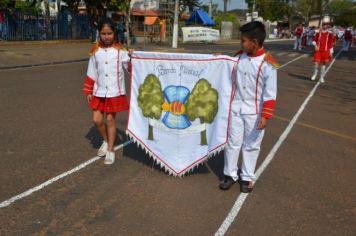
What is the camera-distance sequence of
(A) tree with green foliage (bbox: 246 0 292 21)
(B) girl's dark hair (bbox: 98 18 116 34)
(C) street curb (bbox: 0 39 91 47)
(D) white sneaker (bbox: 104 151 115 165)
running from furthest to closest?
1. (A) tree with green foliage (bbox: 246 0 292 21)
2. (C) street curb (bbox: 0 39 91 47)
3. (D) white sneaker (bbox: 104 151 115 165)
4. (B) girl's dark hair (bbox: 98 18 116 34)

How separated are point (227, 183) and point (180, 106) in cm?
101

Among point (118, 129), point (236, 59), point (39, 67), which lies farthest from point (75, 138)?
point (39, 67)

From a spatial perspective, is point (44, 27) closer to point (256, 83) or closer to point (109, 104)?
point (109, 104)

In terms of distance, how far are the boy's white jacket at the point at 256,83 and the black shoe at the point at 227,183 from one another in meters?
0.80

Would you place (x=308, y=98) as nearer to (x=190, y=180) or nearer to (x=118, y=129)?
(x=118, y=129)

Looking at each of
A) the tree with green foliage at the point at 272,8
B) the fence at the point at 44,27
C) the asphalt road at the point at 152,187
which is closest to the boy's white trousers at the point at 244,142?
the asphalt road at the point at 152,187

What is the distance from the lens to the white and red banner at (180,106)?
486cm

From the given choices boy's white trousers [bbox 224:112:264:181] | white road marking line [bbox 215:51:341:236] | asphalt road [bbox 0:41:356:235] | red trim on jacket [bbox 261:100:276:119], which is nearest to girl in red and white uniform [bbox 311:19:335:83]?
white road marking line [bbox 215:51:341:236]

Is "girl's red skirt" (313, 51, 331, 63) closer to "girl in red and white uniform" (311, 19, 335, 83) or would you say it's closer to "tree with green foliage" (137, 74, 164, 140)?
"girl in red and white uniform" (311, 19, 335, 83)

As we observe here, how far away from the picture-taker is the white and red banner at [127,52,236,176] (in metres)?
4.86

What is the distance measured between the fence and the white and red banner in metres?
21.7

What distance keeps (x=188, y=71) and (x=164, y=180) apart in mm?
1261

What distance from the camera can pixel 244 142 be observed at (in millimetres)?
4719

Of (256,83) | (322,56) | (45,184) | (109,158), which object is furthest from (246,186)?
(322,56)
